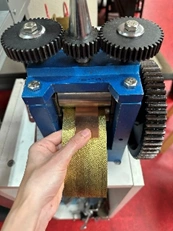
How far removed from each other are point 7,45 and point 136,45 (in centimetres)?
24

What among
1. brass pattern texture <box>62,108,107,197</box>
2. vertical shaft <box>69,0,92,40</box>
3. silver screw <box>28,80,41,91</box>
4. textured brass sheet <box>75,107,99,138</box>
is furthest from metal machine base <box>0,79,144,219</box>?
vertical shaft <box>69,0,92,40</box>

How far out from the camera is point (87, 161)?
56 centimetres

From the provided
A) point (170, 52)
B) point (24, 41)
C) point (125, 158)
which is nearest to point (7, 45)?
point (24, 41)

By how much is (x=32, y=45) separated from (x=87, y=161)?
308 millimetres

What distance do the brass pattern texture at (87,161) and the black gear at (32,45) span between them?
0.65 feet

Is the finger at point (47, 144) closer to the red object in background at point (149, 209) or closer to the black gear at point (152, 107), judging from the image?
the black gear at point (152, 107)

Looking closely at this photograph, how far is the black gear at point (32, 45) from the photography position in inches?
15.8

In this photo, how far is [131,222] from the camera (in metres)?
1.07

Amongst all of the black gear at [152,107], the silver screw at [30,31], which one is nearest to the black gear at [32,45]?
the silver screw at [30,31]

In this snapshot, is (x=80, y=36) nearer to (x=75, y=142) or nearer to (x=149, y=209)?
(x=75, y=142)

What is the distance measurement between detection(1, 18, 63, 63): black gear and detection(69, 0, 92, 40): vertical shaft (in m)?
0.03

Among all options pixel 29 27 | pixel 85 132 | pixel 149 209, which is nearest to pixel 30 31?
pixel 29 27

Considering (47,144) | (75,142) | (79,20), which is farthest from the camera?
(47,144)

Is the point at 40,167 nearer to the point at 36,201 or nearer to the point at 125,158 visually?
the point at 36,201
